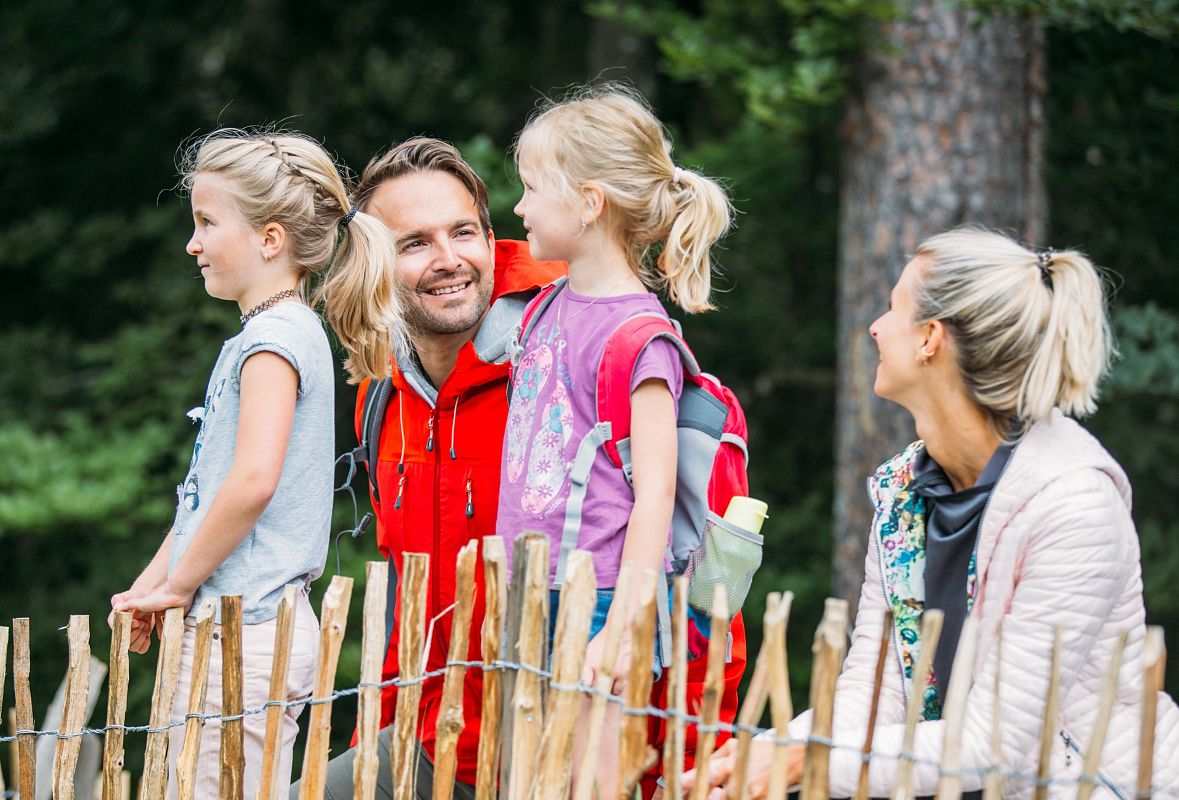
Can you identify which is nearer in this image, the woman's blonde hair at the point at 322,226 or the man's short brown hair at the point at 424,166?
the woman's blonde hair at the point at 322,226

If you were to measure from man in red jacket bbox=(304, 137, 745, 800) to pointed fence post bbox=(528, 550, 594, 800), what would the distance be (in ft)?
2.21

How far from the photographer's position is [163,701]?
2.41 m

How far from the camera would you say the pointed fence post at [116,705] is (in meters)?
2.42

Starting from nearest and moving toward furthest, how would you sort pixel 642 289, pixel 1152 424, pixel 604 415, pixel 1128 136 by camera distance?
1. pixel 604 415
2. pixel 642 289
3. pixel 1128 136
4. pixel 1152 424

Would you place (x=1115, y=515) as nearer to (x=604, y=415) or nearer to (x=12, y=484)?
(x=604, y=415)

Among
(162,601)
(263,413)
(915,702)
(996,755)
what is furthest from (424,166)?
(996,755)

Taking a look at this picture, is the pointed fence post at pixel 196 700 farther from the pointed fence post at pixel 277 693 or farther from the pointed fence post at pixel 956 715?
the pointed fence post at pixel 956 715

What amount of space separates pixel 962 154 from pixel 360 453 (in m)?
3.06

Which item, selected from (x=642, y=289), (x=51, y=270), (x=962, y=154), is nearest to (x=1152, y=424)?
(x=962, y=154)

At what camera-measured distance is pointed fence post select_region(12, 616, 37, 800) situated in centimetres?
253

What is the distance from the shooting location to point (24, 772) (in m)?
2.61

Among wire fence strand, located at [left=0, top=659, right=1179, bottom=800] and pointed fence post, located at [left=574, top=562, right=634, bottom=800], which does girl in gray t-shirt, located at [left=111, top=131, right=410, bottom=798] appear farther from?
pointed fence post, located at [left=574, top=562, right=634, bottom=800]

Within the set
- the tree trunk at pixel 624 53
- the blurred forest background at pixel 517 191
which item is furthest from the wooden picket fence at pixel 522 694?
the tree trunk at pixel 624 53

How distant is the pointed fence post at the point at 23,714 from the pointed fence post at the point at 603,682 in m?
1.21
